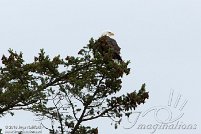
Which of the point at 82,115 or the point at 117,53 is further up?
the point at 117,53

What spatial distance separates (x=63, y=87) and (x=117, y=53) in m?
1.83

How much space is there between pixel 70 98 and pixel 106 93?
3.90 ft

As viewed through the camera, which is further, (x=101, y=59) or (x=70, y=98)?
(x=70, y=98)

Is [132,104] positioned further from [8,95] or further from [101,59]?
[8,95]

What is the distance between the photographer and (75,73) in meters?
16.7

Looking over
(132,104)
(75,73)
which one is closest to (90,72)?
(75,73)

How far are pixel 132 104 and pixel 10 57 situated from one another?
3560 mm

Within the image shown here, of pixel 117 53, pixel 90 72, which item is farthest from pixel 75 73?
pixel 117 53

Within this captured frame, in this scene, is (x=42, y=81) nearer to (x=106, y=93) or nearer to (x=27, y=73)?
(x=27, y=73)

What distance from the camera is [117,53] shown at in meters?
17.7

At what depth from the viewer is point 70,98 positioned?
1783 cm

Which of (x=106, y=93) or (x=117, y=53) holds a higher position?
(x=117, y=53)

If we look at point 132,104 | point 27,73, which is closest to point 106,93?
point 132,104

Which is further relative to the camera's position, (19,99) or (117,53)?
(117,53)
